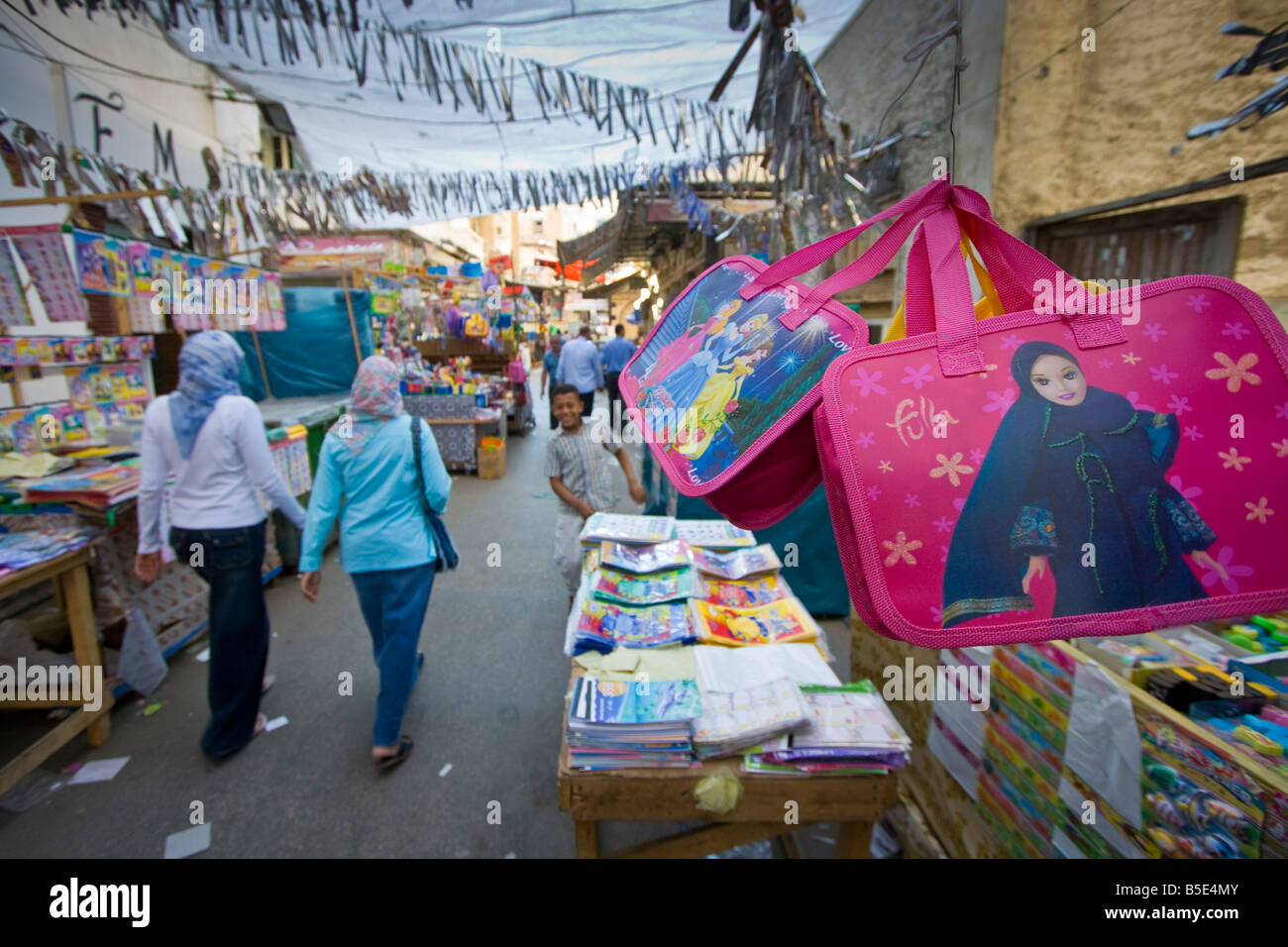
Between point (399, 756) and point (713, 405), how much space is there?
10.1 ft

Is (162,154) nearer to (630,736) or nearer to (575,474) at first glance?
(575,474)

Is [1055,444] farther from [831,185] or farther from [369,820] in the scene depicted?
[369,820]

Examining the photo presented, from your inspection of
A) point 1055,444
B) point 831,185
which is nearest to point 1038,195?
point 831,185

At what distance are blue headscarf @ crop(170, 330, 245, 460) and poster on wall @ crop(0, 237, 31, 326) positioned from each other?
5.92 ft

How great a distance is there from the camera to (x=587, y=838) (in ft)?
6.16

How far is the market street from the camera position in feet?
8.50

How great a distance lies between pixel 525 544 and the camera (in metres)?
6.18

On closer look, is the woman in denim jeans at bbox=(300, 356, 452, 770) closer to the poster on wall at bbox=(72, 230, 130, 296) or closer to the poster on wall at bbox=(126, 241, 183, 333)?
the poster on wall at bbox=(72, 230, 130, 296)

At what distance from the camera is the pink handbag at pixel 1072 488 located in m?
0.65

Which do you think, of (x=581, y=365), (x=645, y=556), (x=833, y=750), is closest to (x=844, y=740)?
(x=833, y=750)

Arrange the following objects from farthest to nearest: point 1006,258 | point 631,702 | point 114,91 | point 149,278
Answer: point 149,278 < point 114,91 < point 631,702 < point 1006,258

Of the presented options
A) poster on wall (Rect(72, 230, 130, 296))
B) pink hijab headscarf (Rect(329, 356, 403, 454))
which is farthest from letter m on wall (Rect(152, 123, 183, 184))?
pink hijab headscarf (Rect(329, 356, 403, 454))

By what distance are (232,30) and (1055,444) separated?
3232mm
